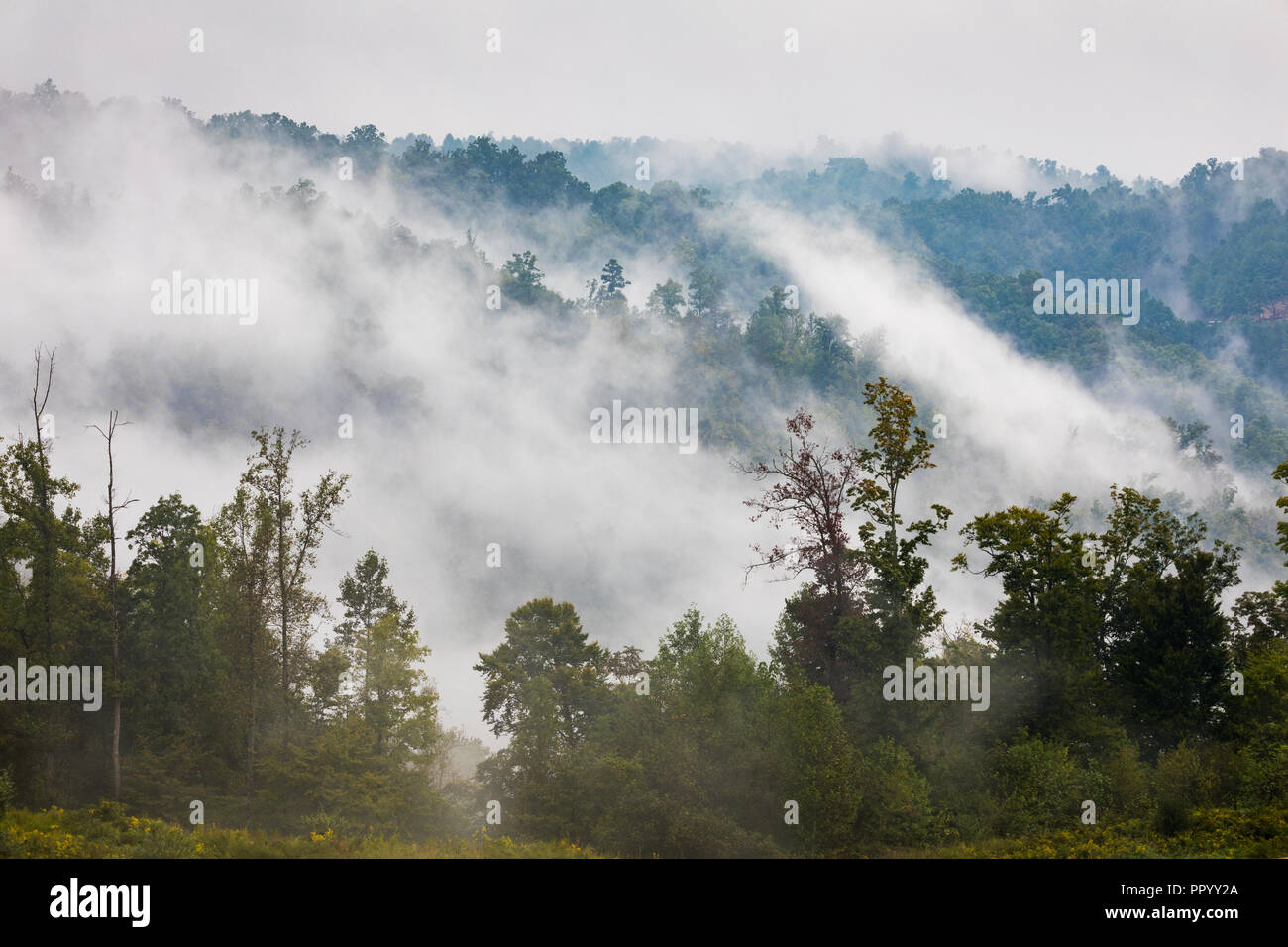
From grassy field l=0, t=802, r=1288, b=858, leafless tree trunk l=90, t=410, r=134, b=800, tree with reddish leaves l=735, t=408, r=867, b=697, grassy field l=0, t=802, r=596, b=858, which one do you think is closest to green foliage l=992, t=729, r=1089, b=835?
grassy field l=0, t=802, r=1288, b=858

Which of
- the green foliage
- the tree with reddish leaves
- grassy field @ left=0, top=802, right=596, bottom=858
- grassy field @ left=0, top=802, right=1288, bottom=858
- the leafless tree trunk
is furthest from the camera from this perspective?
the tree with reddish leaves

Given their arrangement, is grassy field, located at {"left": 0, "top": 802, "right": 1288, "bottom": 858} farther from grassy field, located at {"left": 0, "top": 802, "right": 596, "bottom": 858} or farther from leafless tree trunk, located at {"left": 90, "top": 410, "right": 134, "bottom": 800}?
leafless tree trunk, located at {"left": 90, "top": 410, "right": 134, "bottom": 800}

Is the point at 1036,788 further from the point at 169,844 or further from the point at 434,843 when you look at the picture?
the point at 169,844

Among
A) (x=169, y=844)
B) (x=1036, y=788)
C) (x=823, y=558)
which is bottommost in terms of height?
(x=1036, y=788)

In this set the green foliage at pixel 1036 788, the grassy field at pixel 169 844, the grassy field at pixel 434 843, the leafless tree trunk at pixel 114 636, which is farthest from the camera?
the leafless tree trunk at pixel 114 636

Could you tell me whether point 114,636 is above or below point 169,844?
above

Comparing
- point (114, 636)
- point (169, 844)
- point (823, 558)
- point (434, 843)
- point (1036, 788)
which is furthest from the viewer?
point (114, 636)

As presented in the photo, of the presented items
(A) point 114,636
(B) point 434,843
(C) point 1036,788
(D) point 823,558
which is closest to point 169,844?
(B) point 434,843

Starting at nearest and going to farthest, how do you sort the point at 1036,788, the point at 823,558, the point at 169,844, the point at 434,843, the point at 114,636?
the point at 169,844 < the point at 434,843 < the point at 1036,788 < the point at 823,558 < the point at 114,636

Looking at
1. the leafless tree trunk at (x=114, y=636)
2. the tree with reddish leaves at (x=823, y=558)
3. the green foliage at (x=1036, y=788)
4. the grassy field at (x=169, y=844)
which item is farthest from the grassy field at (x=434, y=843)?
the tree with reddish leaves at (x=823, y=558)

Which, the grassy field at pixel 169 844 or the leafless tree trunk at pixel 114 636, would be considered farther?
the leafless tree trunk at pixel 114 636

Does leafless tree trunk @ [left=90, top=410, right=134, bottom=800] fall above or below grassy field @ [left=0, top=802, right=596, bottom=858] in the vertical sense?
above

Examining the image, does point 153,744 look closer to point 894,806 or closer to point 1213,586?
point 894,806

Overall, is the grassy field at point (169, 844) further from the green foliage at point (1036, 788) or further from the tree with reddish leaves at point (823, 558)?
the green foliage at point (1036, 788)
